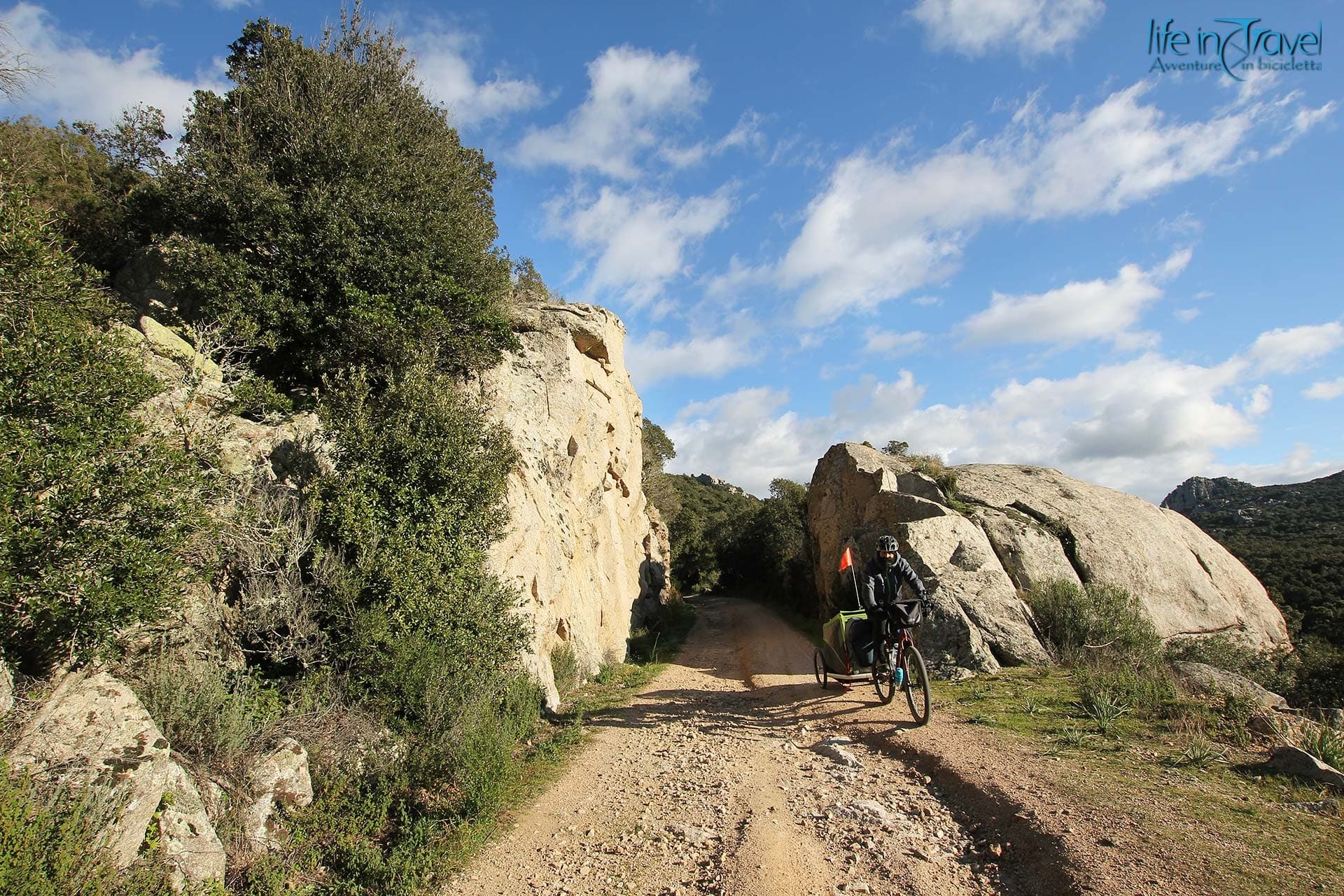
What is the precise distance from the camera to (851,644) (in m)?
9.20

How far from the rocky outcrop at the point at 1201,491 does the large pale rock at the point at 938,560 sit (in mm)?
30334

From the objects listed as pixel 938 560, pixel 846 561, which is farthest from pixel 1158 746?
pixel 938 560

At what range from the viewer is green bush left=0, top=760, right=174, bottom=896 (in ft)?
11.0

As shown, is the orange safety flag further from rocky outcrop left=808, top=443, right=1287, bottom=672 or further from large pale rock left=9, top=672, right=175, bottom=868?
large pale rock left=9, top=672, right=175, bottom=868

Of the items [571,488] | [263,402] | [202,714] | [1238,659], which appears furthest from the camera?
[571,488]

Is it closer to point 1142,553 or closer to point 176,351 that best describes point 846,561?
point 1142,553

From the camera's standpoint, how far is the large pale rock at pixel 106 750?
4.13 metres

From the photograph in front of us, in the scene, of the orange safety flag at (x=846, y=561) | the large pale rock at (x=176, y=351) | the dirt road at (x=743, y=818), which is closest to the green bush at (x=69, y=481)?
the large pale rock at (x=176, y=351)

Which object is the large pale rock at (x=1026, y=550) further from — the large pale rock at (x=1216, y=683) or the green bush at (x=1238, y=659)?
the large pale rock at (x=1216, y=683)

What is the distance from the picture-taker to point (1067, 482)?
1619 centimetres

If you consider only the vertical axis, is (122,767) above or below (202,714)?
below

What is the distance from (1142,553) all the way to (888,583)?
978 centimetres

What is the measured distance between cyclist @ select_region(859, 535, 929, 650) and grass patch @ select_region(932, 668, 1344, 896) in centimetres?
147

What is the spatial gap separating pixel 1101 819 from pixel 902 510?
33.7 feet
